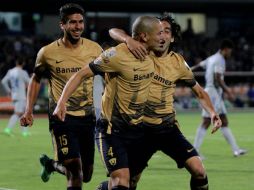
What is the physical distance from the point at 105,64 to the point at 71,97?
1.63m

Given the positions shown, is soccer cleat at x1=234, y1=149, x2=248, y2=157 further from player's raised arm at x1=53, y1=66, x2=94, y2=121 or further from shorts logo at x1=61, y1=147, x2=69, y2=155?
player's raised arm at x1=53, y1=66, x2=94, y2=121

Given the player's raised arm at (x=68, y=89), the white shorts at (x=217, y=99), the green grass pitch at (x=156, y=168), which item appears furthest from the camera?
the white shorts at (x=217, y=99)

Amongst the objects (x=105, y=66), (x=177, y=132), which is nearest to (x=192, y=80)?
(x=177, y=132)

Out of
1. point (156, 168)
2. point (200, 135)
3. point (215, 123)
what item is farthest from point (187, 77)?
point (200, 135)

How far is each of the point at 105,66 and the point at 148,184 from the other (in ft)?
15.8

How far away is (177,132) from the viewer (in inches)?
391

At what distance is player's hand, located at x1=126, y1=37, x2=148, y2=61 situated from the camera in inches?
352

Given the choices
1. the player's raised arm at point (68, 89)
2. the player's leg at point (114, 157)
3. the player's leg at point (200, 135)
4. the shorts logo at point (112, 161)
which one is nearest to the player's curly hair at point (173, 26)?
the player's leg at point (114, 157)

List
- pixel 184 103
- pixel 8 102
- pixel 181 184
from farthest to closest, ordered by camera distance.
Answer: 1. pixel 184 103
2. pixel 8 102
3. pixel 181 184

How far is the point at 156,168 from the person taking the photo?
623 inches

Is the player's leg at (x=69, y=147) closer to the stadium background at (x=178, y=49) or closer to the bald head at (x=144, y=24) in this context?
the bald head at (x=144, y=24)

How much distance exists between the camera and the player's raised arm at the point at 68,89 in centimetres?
857

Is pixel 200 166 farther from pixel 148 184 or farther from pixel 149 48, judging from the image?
pixel 148 184

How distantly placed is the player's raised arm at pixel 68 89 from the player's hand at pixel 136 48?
0.48 m
